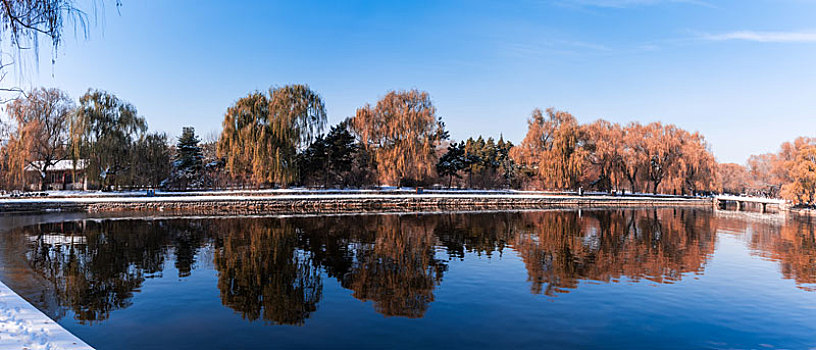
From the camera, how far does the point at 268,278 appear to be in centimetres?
1109

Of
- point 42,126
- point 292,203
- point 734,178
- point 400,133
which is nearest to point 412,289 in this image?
point 292,203

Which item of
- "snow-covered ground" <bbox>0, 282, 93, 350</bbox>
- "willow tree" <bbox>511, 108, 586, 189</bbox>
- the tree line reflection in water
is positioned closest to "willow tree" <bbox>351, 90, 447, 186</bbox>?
"willow tree" <bbox>511, 108, 586, 189</bbox>

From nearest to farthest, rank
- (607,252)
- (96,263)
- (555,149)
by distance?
1. (96,263)
2. (607,252)
3. (555,149)

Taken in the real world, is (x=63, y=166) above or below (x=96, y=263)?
above

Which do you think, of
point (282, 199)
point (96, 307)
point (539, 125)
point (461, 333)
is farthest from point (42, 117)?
point (539, 125)

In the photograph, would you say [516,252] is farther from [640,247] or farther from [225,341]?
[225,341]

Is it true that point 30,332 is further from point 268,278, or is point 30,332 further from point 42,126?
point 42,126

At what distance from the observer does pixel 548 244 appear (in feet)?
56.9

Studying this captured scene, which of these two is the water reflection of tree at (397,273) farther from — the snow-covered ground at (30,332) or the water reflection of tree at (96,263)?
the water reflection of tree at (96,263)

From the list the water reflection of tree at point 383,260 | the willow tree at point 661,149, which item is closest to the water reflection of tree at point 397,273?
the water reflection of tree at point 383,260

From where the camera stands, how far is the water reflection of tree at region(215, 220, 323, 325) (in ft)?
28.1

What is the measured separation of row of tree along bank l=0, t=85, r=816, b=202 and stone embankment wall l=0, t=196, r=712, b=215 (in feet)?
11.2

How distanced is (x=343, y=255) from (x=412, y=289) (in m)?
4.73

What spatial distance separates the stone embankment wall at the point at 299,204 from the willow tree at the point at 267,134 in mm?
3384
